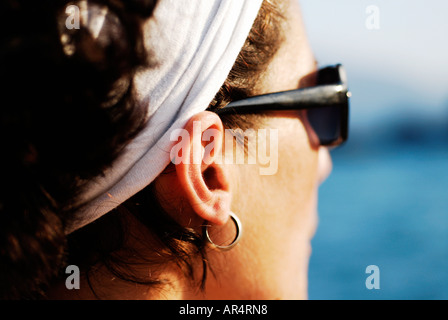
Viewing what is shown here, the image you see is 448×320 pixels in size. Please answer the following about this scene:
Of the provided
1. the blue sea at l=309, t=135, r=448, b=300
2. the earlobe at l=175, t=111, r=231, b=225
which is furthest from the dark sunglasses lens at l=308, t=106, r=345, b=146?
the blue sea at l=309, t=135, r=448, b=300

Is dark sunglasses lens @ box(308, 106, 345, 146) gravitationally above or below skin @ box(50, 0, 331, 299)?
above

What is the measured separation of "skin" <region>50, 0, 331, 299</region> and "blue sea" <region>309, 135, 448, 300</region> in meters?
3.17

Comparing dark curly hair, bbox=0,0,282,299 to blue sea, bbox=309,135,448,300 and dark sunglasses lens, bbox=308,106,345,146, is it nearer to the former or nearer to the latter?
dark sunglasses lens, bbox=308,106,345,146

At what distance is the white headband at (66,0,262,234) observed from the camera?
1.28 metres

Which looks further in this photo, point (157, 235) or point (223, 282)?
point (223, 282)

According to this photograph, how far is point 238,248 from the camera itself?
1.58 m

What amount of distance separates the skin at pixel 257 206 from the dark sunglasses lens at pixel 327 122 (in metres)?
0.03

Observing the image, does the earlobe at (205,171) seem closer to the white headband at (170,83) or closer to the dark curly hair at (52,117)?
the white headband at (170,83)

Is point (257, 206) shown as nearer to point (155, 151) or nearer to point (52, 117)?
point (155, 151)

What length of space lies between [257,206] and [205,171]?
23 cm

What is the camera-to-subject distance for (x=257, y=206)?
159 centimetres

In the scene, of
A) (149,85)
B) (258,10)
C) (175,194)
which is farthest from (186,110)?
(258,10)
